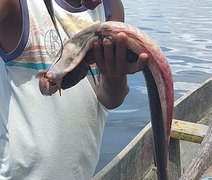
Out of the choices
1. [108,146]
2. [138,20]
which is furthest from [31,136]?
[138,20]

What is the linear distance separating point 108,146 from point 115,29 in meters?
5.14

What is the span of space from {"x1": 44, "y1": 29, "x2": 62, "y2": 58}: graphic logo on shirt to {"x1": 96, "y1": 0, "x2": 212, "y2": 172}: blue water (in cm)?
411

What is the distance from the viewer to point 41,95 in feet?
6.38

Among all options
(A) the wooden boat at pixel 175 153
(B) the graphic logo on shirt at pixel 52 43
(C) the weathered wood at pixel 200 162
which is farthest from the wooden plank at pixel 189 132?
(B) the graphic logo on shirt at pixel 52 43

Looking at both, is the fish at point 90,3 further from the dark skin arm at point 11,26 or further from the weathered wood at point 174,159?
the weathered wood at point 174,159

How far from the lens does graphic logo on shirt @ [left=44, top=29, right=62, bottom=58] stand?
1.95 m

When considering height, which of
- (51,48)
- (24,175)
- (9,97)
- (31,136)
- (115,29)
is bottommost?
(24,175)

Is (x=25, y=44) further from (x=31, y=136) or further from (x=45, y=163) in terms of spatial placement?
(x=45, y=163)

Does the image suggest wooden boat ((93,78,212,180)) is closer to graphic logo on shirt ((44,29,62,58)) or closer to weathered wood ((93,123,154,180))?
weathered wood ((93,123,154,180))

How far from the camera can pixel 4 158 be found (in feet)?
6.42

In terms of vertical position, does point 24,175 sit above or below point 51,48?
below

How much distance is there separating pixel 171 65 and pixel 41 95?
10.4 m

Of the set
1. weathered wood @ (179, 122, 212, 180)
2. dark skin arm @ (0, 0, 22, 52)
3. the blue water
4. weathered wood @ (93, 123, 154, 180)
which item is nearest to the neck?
dark skin arm @ (0, 0, 22, 52)

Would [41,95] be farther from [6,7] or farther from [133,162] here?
[133,162]
